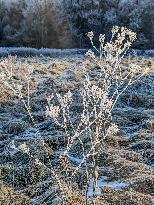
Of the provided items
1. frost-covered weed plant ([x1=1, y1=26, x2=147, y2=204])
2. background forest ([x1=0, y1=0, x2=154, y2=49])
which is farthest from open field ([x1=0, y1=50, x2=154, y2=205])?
background forest ([x1=0, y1=0, x2=154, y2=49])

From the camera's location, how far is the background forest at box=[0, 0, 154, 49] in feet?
88.9

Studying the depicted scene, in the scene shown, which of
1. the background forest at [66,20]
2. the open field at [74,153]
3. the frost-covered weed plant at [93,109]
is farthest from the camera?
the background forest at [66,20]

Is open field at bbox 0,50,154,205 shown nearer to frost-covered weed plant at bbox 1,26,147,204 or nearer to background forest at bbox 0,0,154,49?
frost-covered weed plant at bbox 1,26,147,204

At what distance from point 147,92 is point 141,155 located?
170 inches

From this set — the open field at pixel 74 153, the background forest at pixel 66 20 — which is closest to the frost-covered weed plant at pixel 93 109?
the open field at pixel 74 153

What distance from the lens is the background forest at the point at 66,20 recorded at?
2709 centimetres

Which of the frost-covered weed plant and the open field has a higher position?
the frost-covered weed plant

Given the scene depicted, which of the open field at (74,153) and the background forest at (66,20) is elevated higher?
the open field at (74,153)

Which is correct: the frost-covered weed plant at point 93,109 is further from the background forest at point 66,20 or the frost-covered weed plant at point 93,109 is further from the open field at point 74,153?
the background forest at point 66,20

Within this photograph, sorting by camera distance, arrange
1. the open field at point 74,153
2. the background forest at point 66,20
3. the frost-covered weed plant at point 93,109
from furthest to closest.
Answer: the background forest at point 66,20 < the open field at point 74,153 < the frost-covered weed plant at point 93,109

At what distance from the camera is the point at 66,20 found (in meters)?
28.7

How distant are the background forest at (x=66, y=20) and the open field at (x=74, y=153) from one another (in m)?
15.7

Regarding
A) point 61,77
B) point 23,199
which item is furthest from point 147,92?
point 23,199

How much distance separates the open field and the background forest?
51.6 feet
